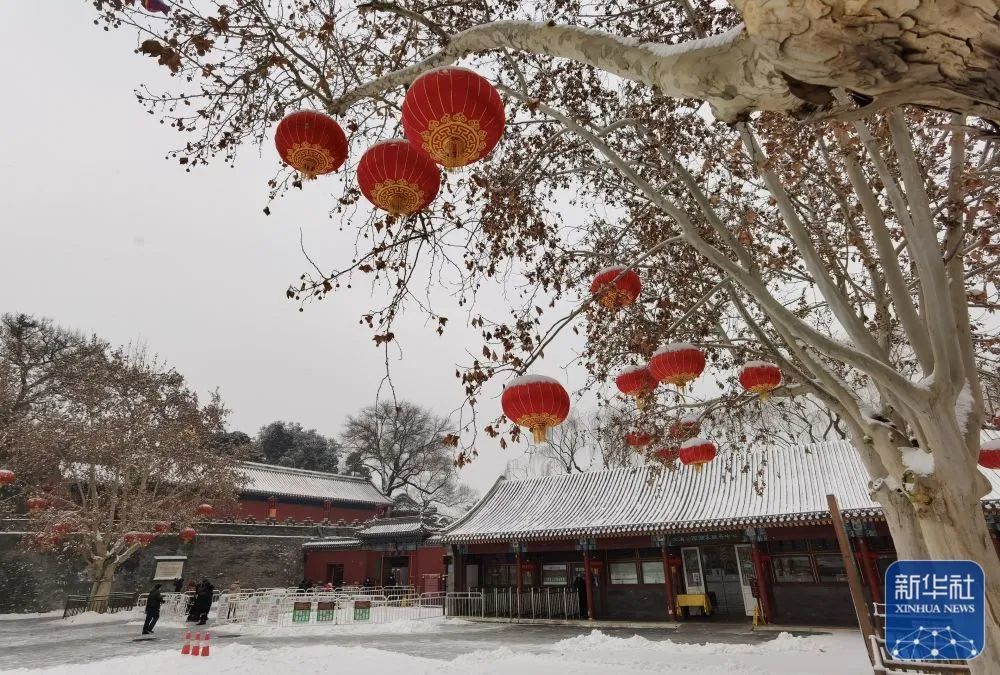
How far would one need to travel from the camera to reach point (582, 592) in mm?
16609

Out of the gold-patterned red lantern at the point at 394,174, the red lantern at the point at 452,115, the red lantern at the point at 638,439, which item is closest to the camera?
the red lantern at the point at 452,115

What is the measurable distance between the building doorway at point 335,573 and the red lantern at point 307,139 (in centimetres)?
2613

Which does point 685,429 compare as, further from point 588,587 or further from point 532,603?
point 532,603

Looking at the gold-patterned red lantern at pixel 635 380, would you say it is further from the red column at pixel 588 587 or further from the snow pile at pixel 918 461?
the red column at pixel 588 587

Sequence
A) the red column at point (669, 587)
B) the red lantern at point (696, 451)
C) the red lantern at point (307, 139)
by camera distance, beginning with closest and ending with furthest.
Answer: the red lantern at point (307, 139) < the red lantern at point (696, 451) < the red column at point (669, 587)

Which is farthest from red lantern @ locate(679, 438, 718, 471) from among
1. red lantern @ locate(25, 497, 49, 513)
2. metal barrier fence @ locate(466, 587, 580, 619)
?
red lantern @ locate(25, 497, 49, 513)

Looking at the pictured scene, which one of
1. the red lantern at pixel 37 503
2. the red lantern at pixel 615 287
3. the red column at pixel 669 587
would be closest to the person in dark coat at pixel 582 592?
the red column at pixel 669 587

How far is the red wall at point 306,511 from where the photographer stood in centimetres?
2809

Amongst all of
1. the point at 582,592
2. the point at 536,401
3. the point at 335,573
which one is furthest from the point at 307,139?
the point at 335,573

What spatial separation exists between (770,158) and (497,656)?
374 inches

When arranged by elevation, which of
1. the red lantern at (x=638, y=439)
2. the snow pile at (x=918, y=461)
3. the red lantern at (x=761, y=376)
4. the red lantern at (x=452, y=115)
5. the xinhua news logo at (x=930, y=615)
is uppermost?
the red lantern at (x=452, y=115)

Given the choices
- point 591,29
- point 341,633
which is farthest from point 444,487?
point 591,29

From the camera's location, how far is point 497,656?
10.2 m

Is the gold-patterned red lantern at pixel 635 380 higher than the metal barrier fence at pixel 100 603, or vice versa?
the gold-patterned red lantern at pixel 635 380
